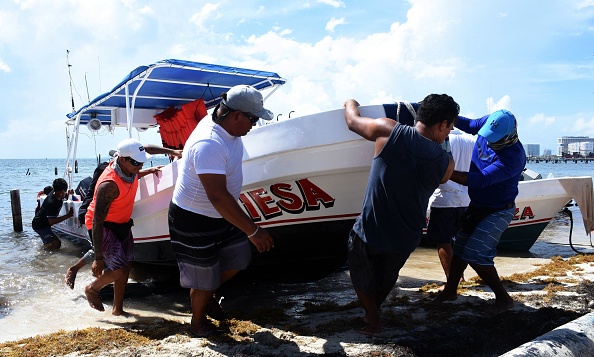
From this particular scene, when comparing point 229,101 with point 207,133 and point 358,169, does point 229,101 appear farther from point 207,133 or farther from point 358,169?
point 358,169

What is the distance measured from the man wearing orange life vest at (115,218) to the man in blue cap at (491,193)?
2.66 metres

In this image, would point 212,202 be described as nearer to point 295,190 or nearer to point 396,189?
point 396,189

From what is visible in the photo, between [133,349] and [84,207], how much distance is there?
7.54 ft

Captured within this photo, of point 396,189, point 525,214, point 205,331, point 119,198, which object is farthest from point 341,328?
point 525,214

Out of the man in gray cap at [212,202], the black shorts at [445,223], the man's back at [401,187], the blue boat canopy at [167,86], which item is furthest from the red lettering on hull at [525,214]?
the man in gray cap at [212,202]

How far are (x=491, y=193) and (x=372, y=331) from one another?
1.40 m

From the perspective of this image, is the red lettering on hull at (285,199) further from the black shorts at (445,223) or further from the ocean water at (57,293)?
the ocean water at (57,293)

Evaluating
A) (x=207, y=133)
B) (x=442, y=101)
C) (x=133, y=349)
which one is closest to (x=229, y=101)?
(x=207, y=133)

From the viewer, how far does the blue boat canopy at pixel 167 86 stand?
638 centimetres

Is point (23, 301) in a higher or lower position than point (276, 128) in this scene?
lower

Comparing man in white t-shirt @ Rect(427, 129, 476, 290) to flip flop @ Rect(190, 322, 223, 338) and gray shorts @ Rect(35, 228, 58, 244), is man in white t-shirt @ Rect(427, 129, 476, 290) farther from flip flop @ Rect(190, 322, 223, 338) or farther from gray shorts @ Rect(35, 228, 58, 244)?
gray shorts @ Rect(35, 228, 58, 244)

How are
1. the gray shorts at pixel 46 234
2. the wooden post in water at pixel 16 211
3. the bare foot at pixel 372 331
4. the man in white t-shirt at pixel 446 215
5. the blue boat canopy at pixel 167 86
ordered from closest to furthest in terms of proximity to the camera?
the bare foot at pixel 372 331
the man in white t-shirt at pixel 446 215
the blue boat canopy at pixel 167 86
the gray shorts at pixel 46 234
the wooden post in water at pixel 16 211

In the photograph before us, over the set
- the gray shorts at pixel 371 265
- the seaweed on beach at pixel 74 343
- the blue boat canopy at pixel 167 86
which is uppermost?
the blue boat canopy at pixel 167 86

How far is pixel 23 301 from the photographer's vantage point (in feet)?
19.4
